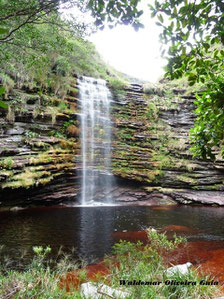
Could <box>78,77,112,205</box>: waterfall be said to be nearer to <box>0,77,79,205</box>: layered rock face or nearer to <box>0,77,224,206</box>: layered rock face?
<box>0,77,224,206</box>: layered rock face

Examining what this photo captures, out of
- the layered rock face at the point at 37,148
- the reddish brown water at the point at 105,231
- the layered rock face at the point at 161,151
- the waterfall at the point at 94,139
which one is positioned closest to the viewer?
the reddish brown water at the point at 105,231

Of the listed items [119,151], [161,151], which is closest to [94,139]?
[119,151]

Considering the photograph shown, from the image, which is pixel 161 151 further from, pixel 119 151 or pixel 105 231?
pixel 105 231

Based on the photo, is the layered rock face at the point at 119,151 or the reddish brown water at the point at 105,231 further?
the layered rock face at the point at 119,151

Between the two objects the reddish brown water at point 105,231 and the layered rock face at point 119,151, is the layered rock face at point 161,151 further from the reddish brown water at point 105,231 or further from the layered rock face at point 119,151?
the reddish brown water at point 105,231

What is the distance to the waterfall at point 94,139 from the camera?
16.2 metres

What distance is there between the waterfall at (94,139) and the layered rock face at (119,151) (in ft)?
1.91

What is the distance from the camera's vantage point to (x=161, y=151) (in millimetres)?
18281

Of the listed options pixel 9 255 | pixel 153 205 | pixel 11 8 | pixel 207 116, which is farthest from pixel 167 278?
pixel 153 205

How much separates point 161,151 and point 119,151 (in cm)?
379

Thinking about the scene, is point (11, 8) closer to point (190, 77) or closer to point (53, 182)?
point (190, 77)

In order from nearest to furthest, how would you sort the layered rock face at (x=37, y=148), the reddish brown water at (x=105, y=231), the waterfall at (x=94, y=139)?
the reddish brown water at (x=105, y=231), the layered rock face at (x=37, y=148), the waterfall at (x=94, y=139)

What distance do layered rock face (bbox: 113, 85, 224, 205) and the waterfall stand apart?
36.5 inches

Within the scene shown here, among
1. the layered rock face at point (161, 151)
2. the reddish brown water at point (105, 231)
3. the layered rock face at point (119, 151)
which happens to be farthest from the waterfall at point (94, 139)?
the reddish brown water at point (105, 231)
